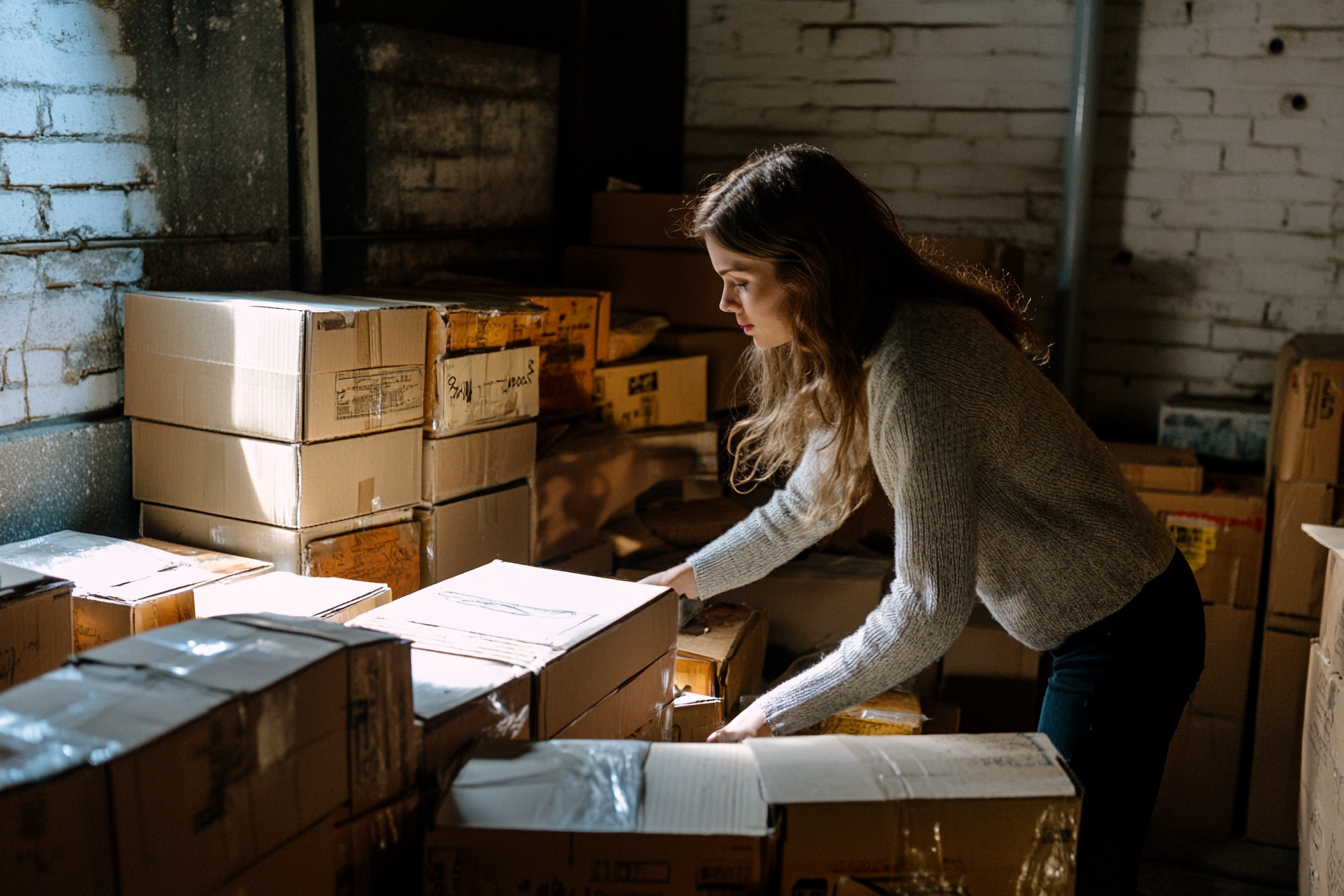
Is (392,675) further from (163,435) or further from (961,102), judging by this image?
(961,102)

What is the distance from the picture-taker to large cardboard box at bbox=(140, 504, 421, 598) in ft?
6.13

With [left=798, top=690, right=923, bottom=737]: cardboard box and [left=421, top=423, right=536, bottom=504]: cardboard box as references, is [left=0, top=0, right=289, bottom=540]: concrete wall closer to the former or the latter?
[left=421, top=423, right=536, bottom=504]: cardboard box

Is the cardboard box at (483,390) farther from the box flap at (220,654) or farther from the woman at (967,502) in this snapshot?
the box flap at (220,654)

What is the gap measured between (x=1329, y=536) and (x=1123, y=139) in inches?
73.7

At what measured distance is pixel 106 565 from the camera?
1735 millimetres

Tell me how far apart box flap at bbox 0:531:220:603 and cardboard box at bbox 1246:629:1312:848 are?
8.19 feet

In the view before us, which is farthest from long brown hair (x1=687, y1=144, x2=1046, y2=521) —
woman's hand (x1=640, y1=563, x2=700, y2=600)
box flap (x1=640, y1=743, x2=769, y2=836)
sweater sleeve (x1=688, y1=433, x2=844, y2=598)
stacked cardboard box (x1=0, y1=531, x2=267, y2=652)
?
stacked cardboard box (x1=0, y1=531, x2=267, y2=652)

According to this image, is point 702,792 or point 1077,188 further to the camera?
point 1077,188

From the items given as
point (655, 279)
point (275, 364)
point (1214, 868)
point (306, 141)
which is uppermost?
point (306, 141)

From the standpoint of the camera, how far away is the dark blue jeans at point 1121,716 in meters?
1.45

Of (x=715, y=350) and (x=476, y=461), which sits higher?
(x=715, y=350)

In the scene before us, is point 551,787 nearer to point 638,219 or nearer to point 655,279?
point 655,279

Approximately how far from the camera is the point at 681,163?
12.8ft

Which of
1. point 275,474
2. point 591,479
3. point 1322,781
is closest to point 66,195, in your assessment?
point 275,474
